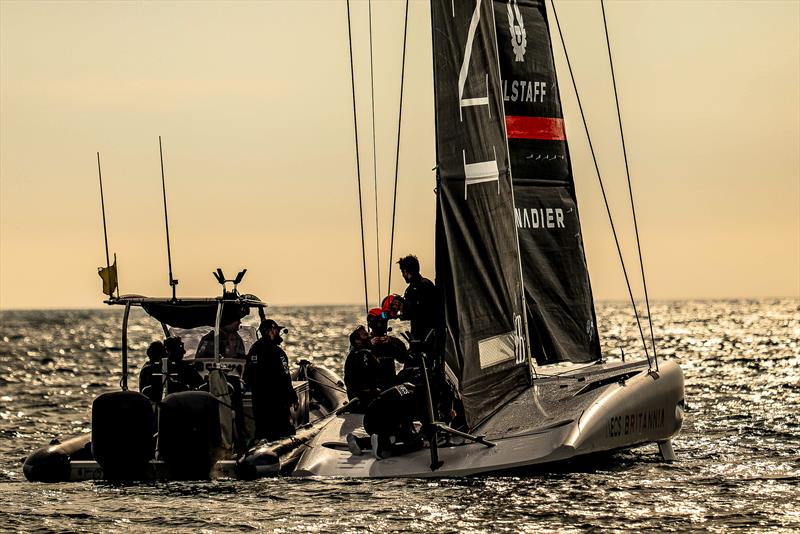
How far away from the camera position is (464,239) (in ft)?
53.3

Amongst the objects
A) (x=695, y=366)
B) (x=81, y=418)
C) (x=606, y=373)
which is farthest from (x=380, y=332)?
(x=695, y=366)

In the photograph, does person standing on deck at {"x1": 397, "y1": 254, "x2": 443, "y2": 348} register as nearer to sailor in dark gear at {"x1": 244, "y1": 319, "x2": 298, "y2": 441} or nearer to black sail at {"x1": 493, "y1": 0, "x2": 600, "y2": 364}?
sailor in dark gear at {"x1": 244, "y1": 319, "x2": 298, "y2": 441}

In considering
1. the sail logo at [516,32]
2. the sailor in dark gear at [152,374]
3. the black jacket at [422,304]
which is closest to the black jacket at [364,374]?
the black jacket at [422,304]

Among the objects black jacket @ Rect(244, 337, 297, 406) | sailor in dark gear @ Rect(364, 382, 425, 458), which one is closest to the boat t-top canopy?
black jacket @ Rect(244, 337, 297, 406)

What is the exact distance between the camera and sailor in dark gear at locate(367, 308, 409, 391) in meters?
17.4

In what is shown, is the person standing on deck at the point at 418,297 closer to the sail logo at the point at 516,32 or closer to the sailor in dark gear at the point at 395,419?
the sailor in dark gear at the point at 395,419

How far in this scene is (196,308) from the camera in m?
19.2

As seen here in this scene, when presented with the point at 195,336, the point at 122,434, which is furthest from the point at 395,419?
the point at 195,336

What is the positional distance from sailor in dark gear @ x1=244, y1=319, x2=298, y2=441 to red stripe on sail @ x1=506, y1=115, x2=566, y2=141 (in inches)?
195

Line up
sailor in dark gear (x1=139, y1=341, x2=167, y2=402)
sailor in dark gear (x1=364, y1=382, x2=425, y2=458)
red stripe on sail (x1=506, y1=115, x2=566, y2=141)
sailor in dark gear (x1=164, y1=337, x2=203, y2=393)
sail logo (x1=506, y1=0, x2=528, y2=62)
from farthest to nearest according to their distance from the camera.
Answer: red stripe on sail (x1=506, y1=115, x2=566, y2=141) → sail logo (x1=506, y1=0, x2=528, y2=62) → sailor in dark gear (x1=164, y1=337, x2=203, y2=393) → sailor in dark gear (x1=139, y1=341, x2=167, y2=402) → sailor in dark gear (x1=364, y1=382, x2=425, y2=458)

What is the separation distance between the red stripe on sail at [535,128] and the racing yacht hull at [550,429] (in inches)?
156

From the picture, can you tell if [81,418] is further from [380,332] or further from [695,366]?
[695,366]

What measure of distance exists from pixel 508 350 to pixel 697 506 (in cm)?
304

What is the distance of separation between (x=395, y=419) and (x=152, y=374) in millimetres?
3728
